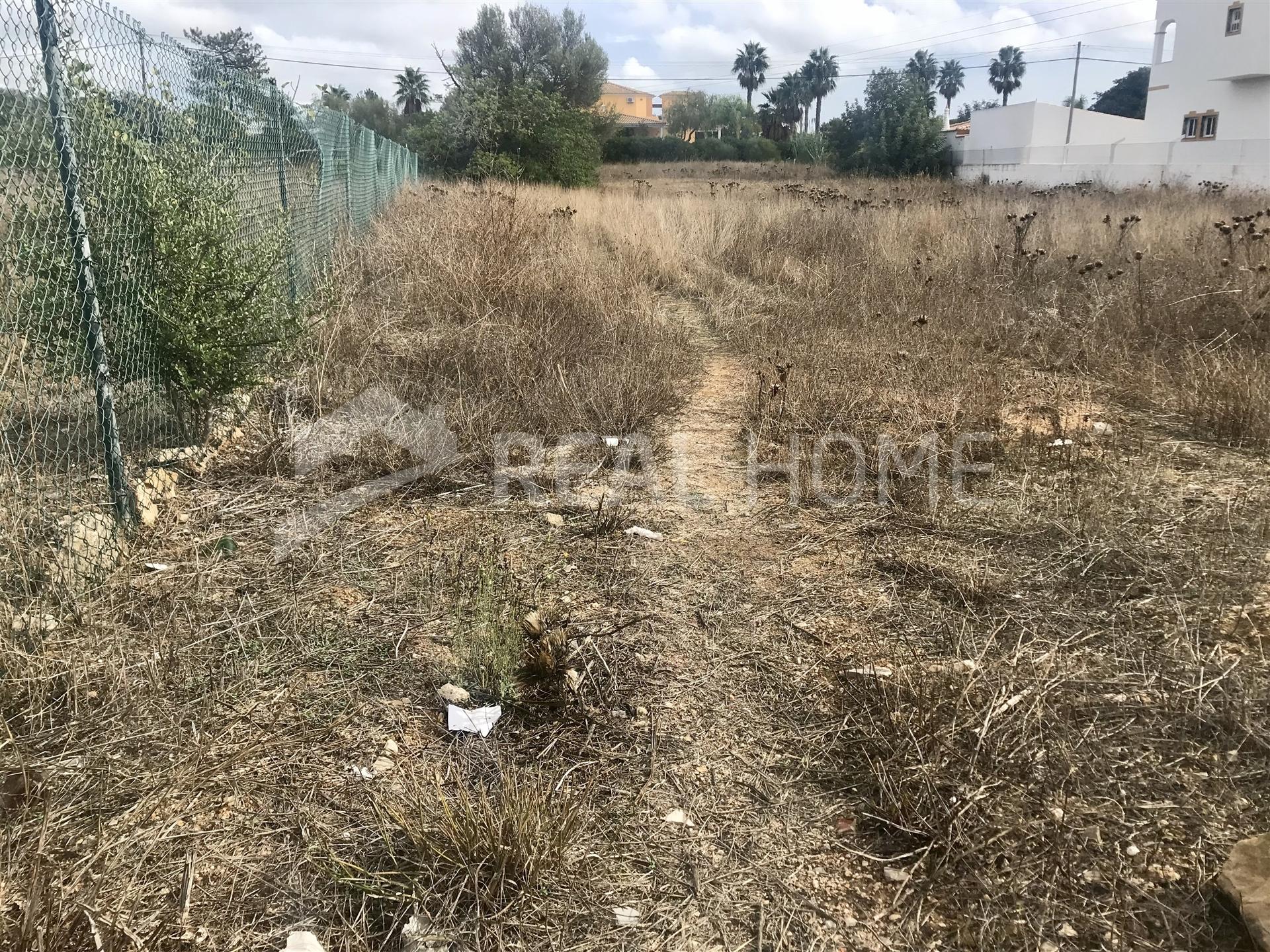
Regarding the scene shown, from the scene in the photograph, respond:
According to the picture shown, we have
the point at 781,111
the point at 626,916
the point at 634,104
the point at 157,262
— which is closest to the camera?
the point at 626,916

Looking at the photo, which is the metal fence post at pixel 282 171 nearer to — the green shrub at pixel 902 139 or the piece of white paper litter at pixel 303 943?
the piece of white paper litter at pixel 303 943

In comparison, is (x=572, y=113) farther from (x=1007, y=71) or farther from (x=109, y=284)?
(x=1007, y=71)

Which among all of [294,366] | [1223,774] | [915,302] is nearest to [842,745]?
[1223,774]

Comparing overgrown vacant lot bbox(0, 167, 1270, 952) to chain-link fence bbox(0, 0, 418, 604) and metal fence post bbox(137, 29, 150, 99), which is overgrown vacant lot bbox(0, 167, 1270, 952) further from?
metal fence post bbox(137, 29, 150, 99)

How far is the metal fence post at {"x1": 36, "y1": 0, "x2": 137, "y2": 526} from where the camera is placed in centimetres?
276

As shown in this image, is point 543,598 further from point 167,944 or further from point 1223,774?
point 1223,774

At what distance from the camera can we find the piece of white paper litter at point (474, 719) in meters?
2.21

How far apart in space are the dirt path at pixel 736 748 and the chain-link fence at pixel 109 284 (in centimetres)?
198

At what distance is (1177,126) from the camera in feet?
87.8

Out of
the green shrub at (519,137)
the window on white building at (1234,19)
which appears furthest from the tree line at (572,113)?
the window on white building at (1234,19)

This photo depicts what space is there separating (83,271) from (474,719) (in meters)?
2.24

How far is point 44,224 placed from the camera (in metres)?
3.00

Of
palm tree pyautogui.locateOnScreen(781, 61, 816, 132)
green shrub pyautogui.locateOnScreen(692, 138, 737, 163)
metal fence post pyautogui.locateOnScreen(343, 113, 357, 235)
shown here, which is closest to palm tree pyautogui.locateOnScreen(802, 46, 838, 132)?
palm tree pyautogui.locateOnScreen(781, 61, 816, 132)

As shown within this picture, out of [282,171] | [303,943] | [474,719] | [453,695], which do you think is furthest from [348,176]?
[303,943]
